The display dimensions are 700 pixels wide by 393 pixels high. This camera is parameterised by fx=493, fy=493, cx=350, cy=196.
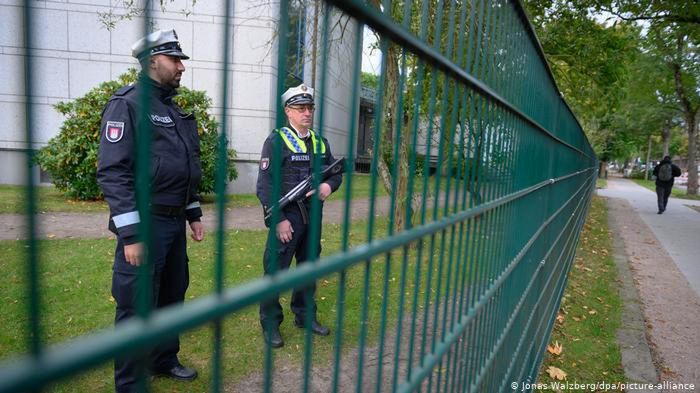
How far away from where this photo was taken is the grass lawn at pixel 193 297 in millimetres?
2912

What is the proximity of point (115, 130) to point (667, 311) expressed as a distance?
5.44 m

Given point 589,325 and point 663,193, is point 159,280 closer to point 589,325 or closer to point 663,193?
point 589,325

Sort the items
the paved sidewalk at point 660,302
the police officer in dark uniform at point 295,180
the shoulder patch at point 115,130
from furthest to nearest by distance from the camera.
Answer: the paved sidewalk at point 660,302, the police officer in dark uniform at point 295,180, the shoulder patch at point 115,130

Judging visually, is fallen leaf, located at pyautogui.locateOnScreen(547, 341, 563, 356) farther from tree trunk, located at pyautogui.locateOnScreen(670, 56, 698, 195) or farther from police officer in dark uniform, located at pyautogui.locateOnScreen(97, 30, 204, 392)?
tree trunk, located at pyautogui.locateOnScreen(670, 56, 698, 195)

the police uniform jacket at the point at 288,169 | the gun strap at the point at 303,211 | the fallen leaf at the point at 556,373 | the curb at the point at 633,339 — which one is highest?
the police uniform jacket at the point at 288,169

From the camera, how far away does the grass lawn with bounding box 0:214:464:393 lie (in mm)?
2912

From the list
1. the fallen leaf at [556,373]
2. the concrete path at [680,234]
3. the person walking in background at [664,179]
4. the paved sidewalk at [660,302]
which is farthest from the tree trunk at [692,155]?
the fallen leaf at [556,373]

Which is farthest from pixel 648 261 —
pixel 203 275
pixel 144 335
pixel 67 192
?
pixel 67 192

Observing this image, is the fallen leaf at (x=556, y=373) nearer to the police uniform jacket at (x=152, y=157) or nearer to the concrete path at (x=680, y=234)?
the police uniform jacket at (x=152, y=157)

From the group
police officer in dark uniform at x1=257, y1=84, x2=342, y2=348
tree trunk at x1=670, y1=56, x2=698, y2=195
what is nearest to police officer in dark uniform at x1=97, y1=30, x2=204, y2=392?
police officer in dark uniform at x1=257, y1=84, x2=342, y2=348

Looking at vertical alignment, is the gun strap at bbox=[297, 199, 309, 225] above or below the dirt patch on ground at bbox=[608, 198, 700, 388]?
above

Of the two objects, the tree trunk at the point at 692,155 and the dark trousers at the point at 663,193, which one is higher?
Result: the tree trunk at the point at 692,155

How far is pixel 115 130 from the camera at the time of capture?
75.0 inches

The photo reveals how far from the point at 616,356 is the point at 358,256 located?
12.6ft
